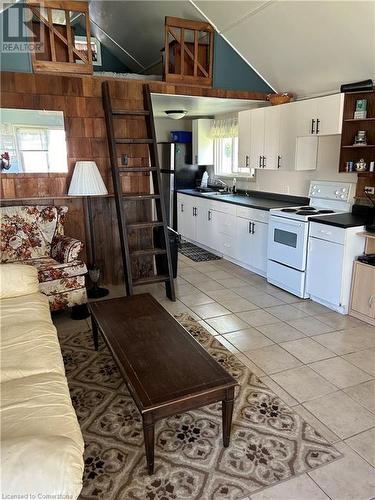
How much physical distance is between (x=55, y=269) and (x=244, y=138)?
10.1ft

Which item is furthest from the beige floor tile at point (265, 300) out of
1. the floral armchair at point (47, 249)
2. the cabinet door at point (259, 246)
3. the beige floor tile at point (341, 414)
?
the floral armchair at point (47, 249)

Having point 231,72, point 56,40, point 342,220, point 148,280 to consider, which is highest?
point 56,40

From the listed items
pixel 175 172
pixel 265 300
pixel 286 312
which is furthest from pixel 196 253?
pixel 286 312

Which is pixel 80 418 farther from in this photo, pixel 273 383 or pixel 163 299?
pixel 163 299

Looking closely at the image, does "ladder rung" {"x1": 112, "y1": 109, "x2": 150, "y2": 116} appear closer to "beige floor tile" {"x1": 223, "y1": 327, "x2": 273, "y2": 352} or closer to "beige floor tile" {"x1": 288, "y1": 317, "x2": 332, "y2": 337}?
"beige floor tile" {"x1": 223, "y1": 327, "x2": 273, "y2": 352}

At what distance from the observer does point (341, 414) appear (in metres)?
2.17

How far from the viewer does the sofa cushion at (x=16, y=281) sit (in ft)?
8.47

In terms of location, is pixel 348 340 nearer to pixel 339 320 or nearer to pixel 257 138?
pixel 339 320

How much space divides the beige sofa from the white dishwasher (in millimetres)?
2531

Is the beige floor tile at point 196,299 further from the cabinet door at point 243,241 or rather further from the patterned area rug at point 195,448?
the patterned area rug at point 195,448

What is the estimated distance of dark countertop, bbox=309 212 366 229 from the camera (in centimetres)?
337

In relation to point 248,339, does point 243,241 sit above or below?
above

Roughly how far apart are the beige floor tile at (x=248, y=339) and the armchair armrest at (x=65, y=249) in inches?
61.4

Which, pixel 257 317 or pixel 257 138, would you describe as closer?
pixel 257 317
